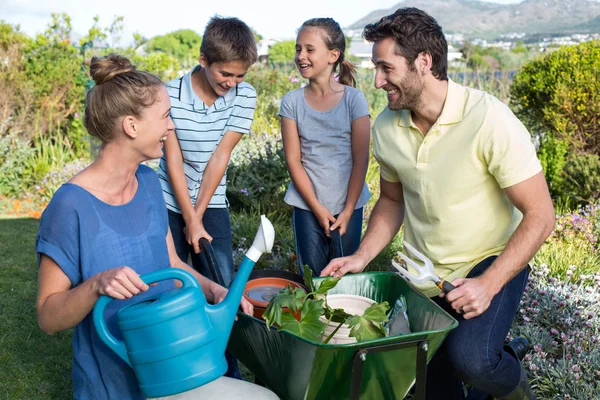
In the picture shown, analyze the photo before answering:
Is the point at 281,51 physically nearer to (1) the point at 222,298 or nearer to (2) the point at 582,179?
(2) the point at 582,179

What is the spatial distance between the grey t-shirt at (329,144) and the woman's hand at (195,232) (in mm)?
581

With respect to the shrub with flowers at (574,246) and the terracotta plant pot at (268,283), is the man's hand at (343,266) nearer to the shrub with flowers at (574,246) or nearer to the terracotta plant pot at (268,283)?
the terracotta plant pot at (268,283)

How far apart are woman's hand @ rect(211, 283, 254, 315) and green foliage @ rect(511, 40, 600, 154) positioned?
188 inches

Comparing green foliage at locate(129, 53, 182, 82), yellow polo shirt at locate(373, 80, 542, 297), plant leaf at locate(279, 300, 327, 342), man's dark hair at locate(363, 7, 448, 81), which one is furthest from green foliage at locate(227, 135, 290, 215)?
green foliage at locate(129, 53, 182, 82)

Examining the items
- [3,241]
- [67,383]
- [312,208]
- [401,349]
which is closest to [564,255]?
[312,208]

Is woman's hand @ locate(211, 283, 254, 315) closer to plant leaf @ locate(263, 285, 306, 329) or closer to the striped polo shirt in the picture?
plant leaf @ locate(263, 285, 306, 329)

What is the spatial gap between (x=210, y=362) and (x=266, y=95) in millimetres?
7844

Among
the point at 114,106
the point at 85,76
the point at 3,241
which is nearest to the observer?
the point at 114,106

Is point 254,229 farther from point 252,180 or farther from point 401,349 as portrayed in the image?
point 401,349

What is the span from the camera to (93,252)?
187cm

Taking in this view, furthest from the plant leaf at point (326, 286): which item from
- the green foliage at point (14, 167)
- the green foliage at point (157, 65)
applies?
the green foliage at point (157, 65)

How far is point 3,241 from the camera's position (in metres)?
5.34

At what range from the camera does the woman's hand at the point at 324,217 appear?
3262 mm

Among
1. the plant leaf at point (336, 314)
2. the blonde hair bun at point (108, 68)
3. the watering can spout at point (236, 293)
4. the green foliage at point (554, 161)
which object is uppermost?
the blonde hair bun at point (108, 68)
